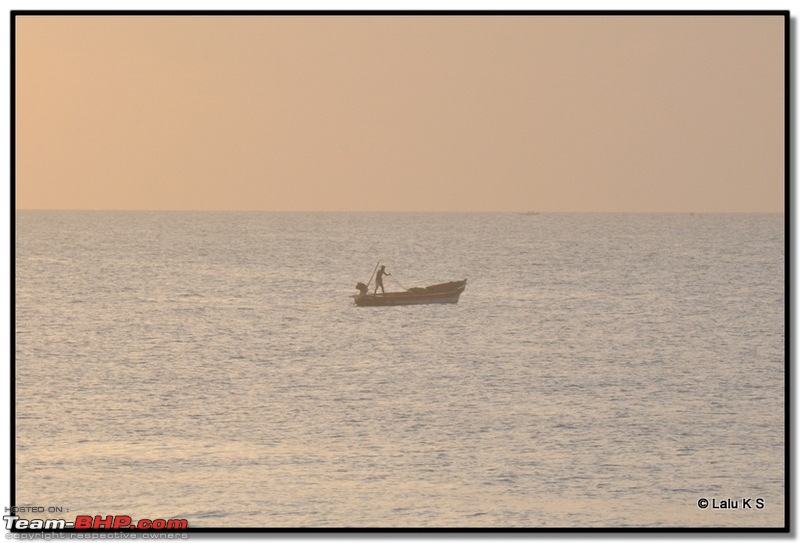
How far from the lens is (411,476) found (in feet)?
73.8

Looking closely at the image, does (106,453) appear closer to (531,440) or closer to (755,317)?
(531,440)

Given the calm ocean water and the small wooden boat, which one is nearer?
the calm ocean water

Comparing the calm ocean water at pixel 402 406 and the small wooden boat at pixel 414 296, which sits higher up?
the small wooden boat at pixel 414 296

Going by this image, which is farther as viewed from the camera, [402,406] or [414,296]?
[414,296]

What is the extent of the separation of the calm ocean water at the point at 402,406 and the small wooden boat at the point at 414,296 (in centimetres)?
53

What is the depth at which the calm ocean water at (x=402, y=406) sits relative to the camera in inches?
822

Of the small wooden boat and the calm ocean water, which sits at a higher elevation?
the small wooden boat

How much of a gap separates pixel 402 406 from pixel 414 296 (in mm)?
28086

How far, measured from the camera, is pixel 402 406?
30.2 metres

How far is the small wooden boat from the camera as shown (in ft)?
189

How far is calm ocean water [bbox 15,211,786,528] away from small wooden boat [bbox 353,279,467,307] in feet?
Answer: 1.73

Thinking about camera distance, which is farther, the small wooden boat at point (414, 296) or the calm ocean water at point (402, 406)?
the small wooden boat at point (414, 296)

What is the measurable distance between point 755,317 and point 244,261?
2144 inches
